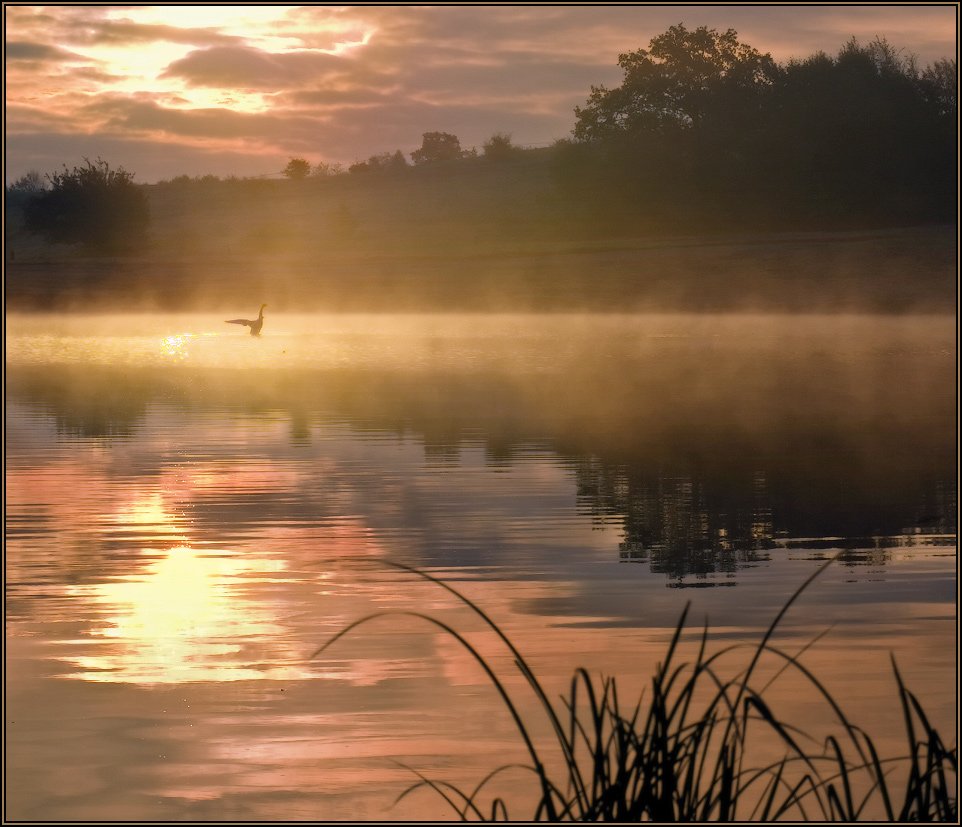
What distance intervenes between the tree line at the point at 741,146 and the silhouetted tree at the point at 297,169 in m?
32.0

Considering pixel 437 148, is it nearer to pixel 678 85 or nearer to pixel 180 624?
pixel 678 85

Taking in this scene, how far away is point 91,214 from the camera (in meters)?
81.9

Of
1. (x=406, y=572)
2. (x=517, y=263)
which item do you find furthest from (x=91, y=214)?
(x=406, y=572)

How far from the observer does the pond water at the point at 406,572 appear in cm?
742

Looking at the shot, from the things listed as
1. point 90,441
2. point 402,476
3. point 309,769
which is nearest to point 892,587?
point 309,769

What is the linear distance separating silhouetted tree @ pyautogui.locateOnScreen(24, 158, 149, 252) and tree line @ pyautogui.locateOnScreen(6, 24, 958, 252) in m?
0.07

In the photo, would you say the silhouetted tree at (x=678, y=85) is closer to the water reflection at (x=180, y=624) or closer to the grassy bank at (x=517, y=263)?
the grassy bank at (x=517, y=263)

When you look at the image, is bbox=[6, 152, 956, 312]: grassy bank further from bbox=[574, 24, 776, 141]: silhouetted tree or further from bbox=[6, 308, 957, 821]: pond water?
bbox=[6, 308, 957, 821]: pond water

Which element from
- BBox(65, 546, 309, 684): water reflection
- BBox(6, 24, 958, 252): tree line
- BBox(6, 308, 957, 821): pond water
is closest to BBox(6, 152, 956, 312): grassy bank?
BBox(6, 24, 958, 252): tree line

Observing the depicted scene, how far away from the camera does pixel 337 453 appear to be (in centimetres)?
1897

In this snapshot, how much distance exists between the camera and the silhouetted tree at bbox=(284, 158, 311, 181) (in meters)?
116

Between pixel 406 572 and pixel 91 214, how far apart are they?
73.9 metres

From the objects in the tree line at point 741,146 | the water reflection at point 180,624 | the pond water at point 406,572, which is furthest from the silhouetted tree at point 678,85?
the water reflection at point 180,624

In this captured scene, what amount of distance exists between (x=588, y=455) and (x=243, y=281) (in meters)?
51.4
